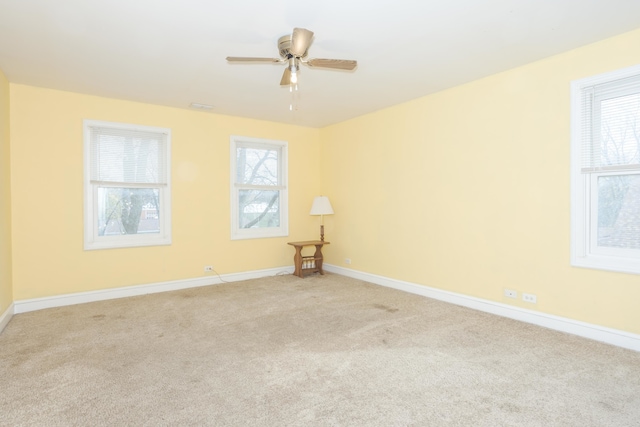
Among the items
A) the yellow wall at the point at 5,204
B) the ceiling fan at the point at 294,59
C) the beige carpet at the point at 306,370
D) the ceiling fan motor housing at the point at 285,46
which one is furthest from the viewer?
the yellow wall at the point at 5,204

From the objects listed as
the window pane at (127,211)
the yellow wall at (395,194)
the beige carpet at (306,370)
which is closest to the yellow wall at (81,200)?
the yellow wall at (395,194)

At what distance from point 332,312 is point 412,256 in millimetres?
1445

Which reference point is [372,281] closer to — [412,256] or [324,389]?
[412,256]

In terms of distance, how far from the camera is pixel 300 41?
2.45 m

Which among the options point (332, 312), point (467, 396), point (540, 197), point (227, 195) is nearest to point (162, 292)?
point (227, 195)

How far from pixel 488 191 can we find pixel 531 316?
1.31 metres

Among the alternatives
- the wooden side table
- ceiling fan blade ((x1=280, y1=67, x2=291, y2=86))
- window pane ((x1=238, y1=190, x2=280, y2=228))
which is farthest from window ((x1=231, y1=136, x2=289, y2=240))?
ceiling fan blade ((x1=280, y1=67, x2=291, y2=86))

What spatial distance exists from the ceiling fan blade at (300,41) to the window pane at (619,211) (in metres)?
2.73

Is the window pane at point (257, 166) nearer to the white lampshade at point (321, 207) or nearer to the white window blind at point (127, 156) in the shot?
the white lampshade at point (321, 207)

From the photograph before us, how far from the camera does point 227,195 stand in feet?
17.6

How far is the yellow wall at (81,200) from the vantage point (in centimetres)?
397

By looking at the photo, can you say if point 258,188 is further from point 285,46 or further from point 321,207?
point 285,46

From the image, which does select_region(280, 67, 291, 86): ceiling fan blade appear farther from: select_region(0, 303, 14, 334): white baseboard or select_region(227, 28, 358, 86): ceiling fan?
select_region(0, 303, 14, 334): white baseboard

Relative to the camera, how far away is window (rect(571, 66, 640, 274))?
284cm
